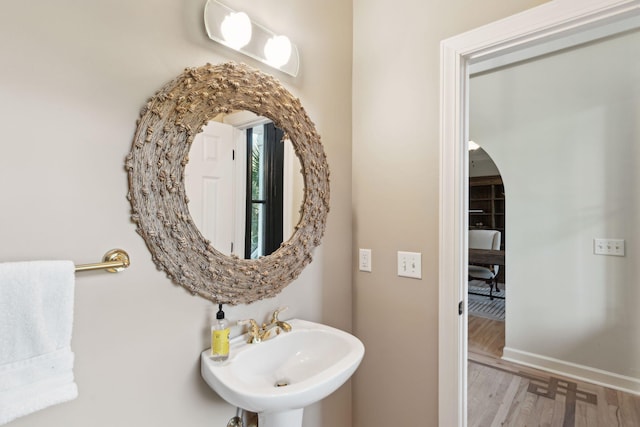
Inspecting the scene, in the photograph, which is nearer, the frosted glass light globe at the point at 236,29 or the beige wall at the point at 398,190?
the frosted glass light globe at the point at 236,29

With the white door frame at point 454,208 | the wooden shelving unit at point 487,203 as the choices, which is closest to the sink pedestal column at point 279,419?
the white door frame at point 454,208

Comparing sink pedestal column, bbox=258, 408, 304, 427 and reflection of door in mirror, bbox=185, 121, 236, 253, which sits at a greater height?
reflection of door in mirror, bbox=185, 121, 236, 253

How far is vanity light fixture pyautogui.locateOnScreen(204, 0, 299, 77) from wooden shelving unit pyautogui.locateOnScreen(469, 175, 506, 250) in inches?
246

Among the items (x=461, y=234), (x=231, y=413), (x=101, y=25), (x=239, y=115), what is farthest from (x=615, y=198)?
(x=101, y=25)

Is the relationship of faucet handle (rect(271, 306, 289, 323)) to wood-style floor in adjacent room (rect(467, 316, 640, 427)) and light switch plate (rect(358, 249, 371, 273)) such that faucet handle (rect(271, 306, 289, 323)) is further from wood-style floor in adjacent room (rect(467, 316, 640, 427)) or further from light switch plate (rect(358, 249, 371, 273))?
wood-style floor in adjacent room (rect(467, 316, 640, 427))

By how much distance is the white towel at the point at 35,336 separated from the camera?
25.3 inches

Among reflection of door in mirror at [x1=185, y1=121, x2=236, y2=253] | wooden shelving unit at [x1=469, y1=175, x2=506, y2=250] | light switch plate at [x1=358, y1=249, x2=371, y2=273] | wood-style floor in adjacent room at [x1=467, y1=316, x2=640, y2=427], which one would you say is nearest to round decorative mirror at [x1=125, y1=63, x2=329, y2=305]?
reflection of door in mirror at [x1=185, y1=121, x2=236, y2=253]

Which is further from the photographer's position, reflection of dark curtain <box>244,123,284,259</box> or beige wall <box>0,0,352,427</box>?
reflection of dark curtain <box>244,123,284,259</box>

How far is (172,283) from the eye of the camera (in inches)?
38.7

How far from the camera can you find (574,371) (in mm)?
2539

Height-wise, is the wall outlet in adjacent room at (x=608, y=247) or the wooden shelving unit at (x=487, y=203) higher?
the wooden shelving unit at (x=487, y=203)

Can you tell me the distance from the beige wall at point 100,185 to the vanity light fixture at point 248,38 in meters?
0.04

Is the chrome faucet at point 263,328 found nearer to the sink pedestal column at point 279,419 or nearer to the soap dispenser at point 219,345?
the soap dispenser at point 219,345

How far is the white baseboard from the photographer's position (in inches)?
91.7
